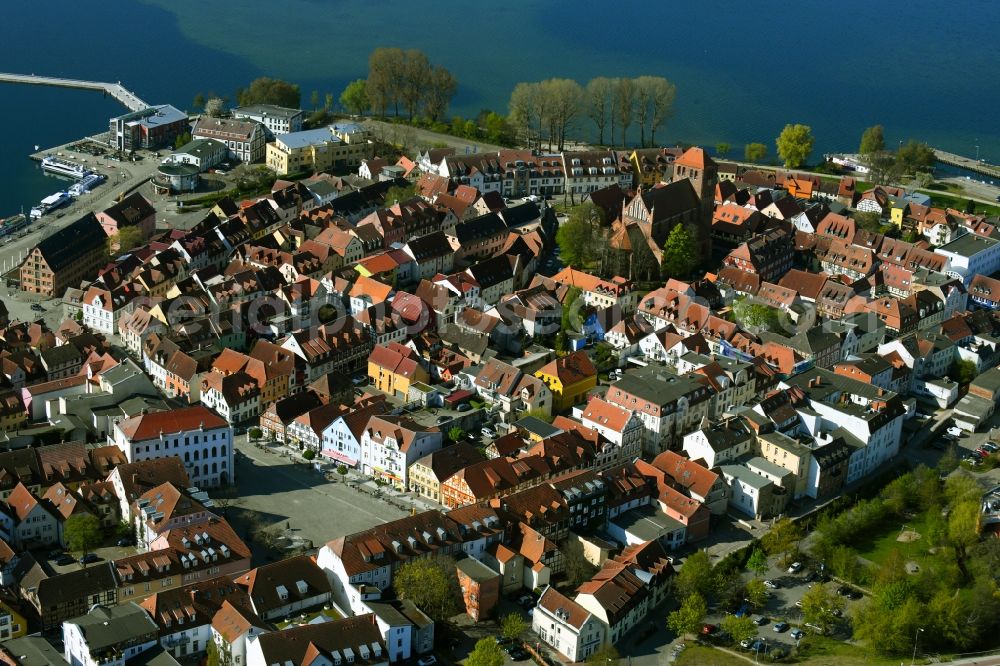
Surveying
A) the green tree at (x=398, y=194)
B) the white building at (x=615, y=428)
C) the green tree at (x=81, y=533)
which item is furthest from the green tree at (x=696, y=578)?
the green tree at (x=398, y=194)

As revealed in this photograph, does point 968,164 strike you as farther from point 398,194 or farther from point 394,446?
point 394,446

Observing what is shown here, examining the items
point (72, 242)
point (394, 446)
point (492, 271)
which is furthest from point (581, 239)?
point (72, 242)

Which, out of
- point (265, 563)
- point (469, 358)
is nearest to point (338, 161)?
point (469, 358)

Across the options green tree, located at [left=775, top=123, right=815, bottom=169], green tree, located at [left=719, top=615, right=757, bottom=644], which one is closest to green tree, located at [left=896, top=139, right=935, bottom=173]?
green tree, located at [left=775, top=123, right=815, bottom=169]

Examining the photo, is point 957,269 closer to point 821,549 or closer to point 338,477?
point 821,549

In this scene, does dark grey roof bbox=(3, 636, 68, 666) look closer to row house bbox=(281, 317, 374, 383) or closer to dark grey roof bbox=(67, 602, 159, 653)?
dark grey roof bbox=(67, 602, 159, 653)

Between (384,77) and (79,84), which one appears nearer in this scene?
(384,77)
